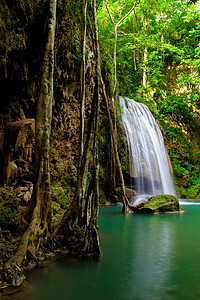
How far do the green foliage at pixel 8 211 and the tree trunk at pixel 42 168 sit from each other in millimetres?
978

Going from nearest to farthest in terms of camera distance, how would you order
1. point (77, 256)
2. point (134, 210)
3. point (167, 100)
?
point (77, 256) → point (134, 210) → point (167, 100)

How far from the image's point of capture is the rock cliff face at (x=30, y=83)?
6762 millimetres

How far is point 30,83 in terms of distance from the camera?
8.48 m

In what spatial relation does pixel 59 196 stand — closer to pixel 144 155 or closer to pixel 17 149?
pixel 17 149

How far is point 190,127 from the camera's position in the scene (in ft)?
64.1

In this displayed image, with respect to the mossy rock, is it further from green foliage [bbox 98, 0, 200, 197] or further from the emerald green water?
green foliage [bbox 98, 0, 200, 197]

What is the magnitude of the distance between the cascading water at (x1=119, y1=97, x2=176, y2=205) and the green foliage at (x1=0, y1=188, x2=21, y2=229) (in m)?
8.12

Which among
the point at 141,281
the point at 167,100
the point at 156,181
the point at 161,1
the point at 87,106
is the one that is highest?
the point at 161,1

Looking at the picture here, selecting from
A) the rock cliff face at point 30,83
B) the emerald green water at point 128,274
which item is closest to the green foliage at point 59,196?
the rock cliff face at point 30,83

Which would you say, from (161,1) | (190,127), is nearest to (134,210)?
(190,127)

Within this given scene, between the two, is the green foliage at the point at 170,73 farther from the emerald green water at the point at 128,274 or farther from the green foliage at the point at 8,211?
the green foliage at the point at 8,211

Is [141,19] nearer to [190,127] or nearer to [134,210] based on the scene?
[190,127]

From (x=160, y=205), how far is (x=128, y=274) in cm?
656

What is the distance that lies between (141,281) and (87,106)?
9999mm
